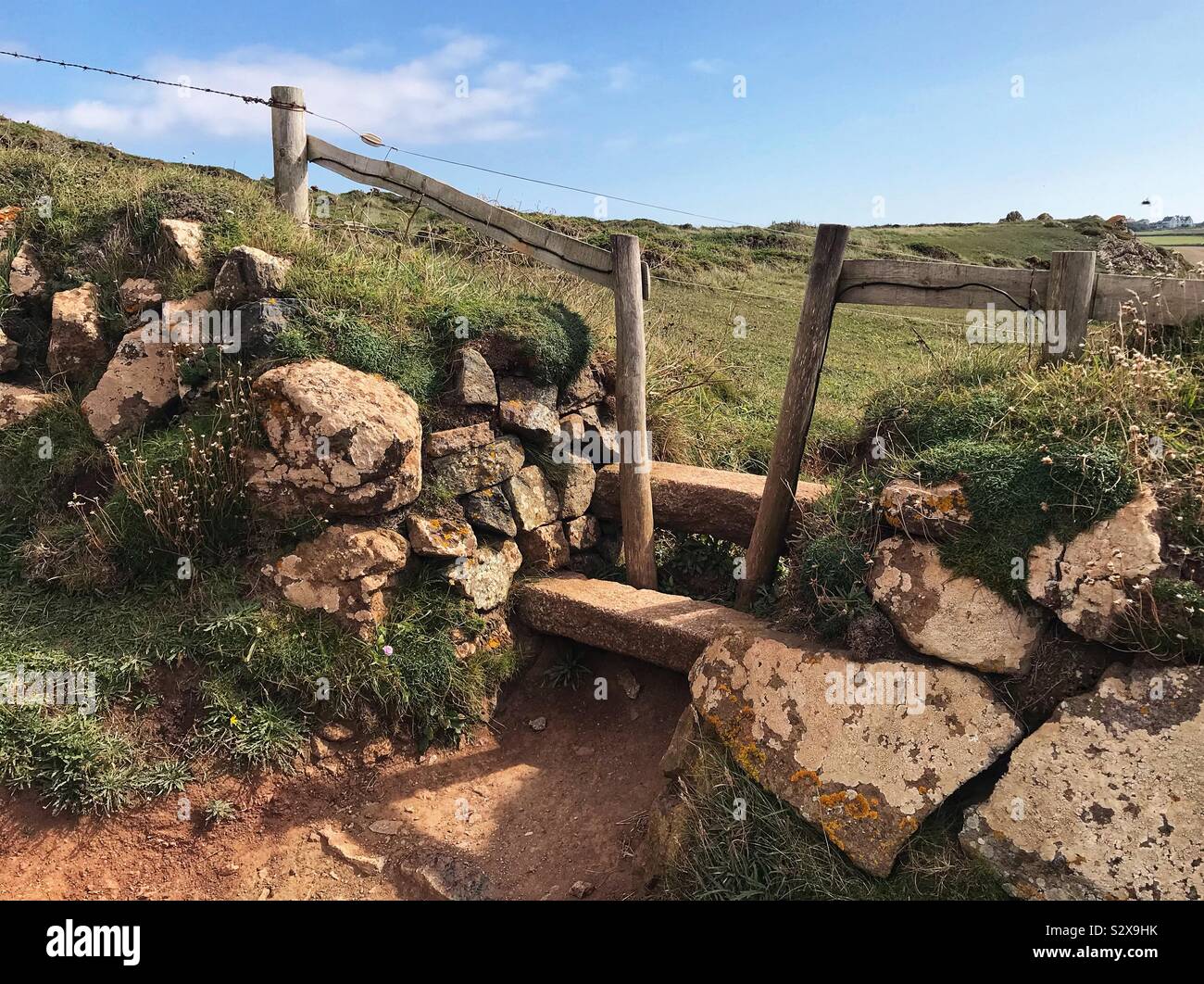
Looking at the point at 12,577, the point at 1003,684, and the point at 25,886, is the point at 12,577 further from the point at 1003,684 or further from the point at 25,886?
the point at 1003,684

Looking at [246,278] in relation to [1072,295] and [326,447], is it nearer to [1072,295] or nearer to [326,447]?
[326,447]

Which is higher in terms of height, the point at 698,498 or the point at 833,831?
the point at 698,498

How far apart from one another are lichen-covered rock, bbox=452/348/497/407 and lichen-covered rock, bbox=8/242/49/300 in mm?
3527

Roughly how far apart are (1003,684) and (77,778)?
4735mm

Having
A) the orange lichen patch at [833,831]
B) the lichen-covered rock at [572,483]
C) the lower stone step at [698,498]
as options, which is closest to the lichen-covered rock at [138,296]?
the lichen-covered rock at [572,483]

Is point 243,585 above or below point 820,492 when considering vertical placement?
below

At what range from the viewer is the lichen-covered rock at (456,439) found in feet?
17.5

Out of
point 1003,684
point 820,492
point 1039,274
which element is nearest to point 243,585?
point 820,492

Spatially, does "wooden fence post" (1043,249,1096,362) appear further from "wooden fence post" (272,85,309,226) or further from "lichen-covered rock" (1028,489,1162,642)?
"wooden fence post" (272,85,309,226)

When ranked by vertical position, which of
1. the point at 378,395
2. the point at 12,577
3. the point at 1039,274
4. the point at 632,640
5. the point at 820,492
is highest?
the point at 1039,274

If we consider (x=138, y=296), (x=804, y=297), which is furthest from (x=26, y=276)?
(x=804, y=297)

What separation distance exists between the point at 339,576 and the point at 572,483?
1.83m

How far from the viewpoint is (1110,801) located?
3.25 meters

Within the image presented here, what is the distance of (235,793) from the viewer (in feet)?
14.6
